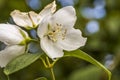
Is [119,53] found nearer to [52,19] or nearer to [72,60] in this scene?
[72,60]

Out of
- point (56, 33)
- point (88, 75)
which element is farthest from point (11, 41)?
point (88, 75)

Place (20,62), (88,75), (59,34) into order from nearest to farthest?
(20,62) < (59,34) < (88,75)

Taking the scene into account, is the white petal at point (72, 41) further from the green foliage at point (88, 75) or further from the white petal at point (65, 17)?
the green foliage at point (88, 75)

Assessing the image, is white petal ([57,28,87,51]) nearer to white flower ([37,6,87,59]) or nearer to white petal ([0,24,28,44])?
white flower ([37,6,87,59])

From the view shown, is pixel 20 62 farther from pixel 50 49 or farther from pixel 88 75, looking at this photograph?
pixel 88 75

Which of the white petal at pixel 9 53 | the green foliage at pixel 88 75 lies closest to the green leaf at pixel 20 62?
the white petal at pixel 9 53

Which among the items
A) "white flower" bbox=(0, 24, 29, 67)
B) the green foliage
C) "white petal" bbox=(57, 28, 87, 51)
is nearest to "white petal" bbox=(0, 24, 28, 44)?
"white flower" bbox=(0, 24, 29, 67)
